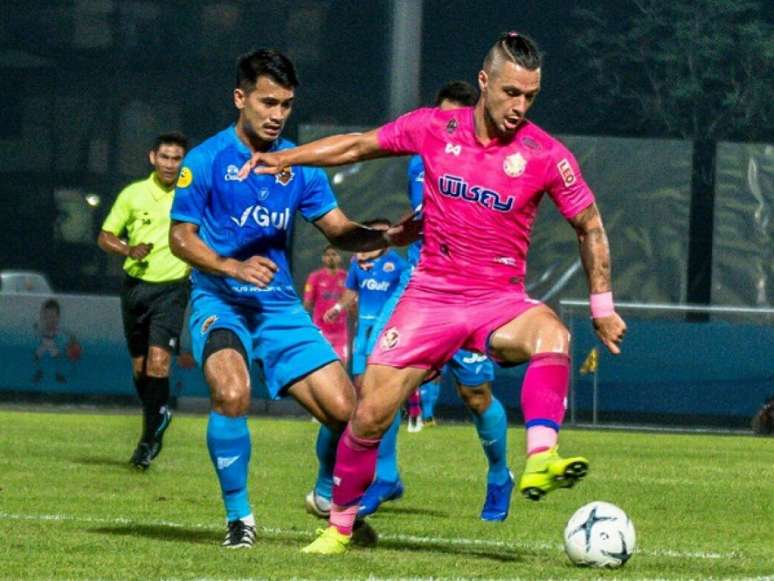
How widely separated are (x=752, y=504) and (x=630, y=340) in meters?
11.6

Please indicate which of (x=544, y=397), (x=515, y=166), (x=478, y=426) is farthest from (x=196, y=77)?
(x=544, y=397)

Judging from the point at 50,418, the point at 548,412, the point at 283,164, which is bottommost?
the point at 50,418

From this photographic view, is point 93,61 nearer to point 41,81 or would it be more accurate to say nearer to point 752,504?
point 41,81

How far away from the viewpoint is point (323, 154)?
8.31 metres

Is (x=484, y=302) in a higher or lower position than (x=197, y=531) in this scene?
higher

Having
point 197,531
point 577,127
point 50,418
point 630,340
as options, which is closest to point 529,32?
point 577,127

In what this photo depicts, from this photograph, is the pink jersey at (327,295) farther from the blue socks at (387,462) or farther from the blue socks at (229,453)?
the blue socks at (229,453)

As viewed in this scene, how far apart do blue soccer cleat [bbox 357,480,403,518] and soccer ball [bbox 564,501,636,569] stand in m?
1.83

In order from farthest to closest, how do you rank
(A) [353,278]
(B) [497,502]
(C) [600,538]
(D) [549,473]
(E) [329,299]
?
(E) [329,299], (A) [353,278], (B) [497,502], (C) [600,538], (D) [549,473]

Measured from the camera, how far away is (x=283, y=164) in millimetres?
8234

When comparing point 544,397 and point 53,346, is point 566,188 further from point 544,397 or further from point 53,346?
point 53,346

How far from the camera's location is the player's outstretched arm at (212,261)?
27.6 ft

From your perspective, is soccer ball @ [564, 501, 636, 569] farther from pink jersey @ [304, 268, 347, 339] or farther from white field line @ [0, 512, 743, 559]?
pink jersey @ [304, 268, 347, 339]

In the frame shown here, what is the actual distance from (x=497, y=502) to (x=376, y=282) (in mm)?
7850
